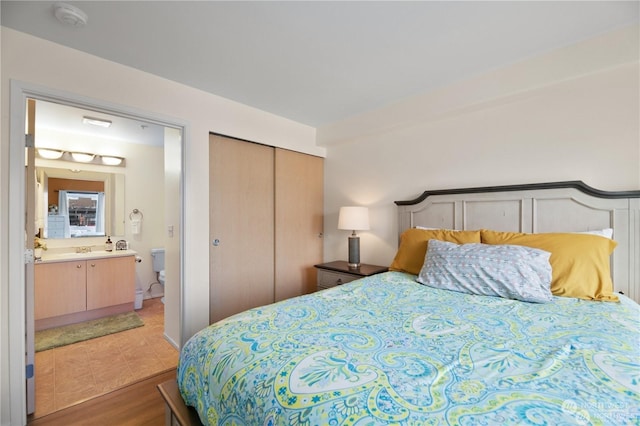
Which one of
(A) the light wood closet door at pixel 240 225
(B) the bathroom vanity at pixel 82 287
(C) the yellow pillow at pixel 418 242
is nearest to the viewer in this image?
(C) the yellow pillow at pixel 418 242

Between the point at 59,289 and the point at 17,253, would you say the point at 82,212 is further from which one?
the point at 17,253

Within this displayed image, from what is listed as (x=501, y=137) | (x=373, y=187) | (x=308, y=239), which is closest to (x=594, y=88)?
(x=501, y=137)

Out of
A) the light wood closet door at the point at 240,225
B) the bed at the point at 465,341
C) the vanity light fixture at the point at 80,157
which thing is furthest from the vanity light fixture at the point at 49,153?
the bed at the point at 465,341

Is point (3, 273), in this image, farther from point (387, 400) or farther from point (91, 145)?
point (91, 145)

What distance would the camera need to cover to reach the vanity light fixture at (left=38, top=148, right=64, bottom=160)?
342cm

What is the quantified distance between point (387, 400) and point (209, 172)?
237 centimetres

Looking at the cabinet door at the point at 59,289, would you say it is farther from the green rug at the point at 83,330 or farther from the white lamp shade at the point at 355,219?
the white lamp shade at the point at 355,219

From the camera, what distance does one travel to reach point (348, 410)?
2.25ft

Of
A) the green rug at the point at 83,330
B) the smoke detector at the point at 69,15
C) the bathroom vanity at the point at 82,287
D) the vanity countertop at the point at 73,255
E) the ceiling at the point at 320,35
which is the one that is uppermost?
the ceiling at the point at 320,35

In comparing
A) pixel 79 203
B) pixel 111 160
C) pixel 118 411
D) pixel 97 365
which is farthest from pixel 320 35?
pixel 79 203

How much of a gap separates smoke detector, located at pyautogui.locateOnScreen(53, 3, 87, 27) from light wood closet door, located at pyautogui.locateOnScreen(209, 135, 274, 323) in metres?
1.14

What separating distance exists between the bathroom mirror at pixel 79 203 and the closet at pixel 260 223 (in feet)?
7.82

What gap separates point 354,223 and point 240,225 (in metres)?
1.18

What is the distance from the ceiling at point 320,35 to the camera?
1.55 m
